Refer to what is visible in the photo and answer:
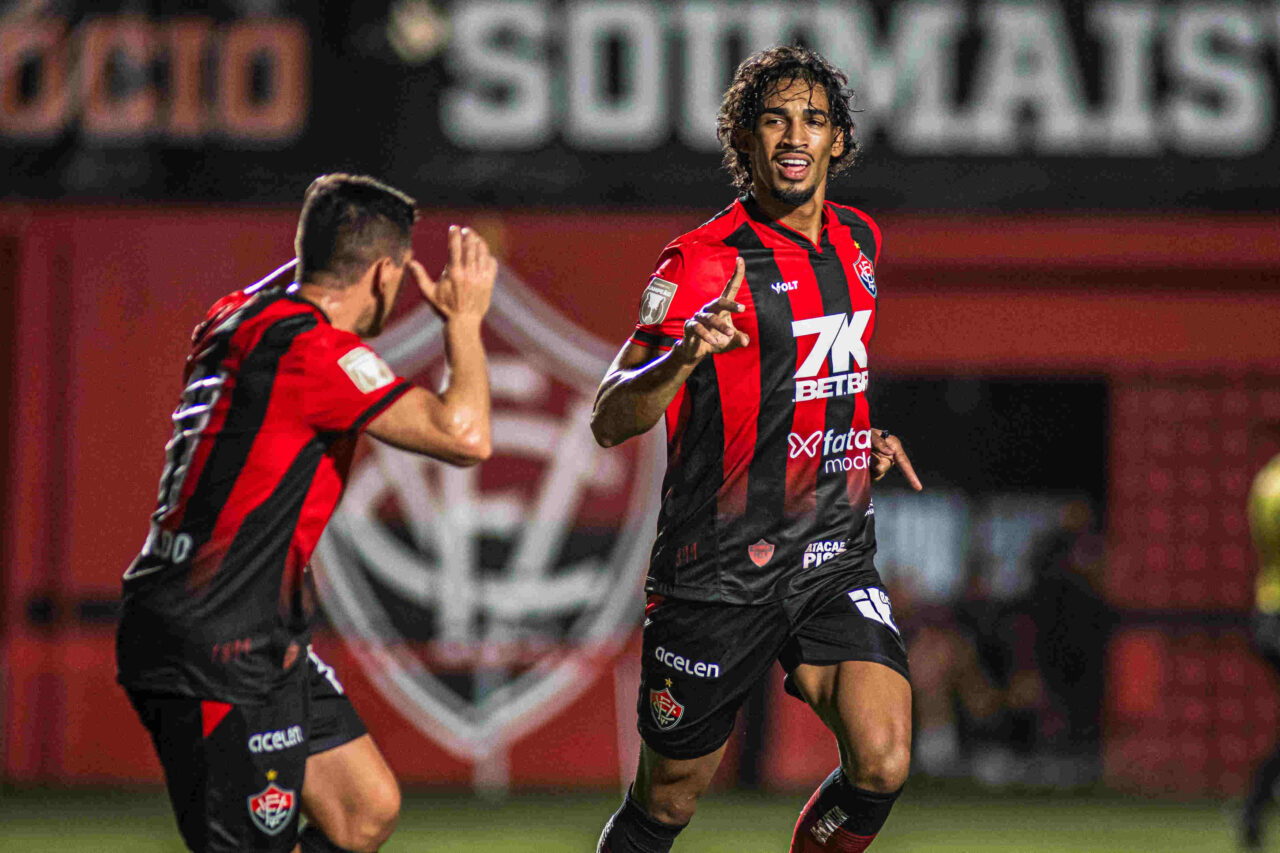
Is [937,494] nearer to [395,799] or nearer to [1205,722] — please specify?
[1205,722]

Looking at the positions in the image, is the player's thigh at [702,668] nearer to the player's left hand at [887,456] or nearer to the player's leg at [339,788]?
the player's left hand at [887,456]

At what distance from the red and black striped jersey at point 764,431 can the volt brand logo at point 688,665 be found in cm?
17

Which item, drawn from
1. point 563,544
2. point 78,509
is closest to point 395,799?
point 563,544

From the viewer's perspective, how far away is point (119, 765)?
33.7 ft

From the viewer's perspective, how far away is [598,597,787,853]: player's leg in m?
4.72

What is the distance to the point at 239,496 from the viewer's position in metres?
4.03

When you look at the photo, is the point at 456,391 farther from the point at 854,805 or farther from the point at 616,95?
the point at 616,95

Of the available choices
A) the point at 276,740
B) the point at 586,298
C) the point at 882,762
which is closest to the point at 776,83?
the point at 882,762

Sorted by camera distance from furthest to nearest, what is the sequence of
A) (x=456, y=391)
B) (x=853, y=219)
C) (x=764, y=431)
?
(x=853, y=219)
(x=764, y=431)
(x=456, y=391)

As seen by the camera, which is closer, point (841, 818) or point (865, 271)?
point (841, 818)

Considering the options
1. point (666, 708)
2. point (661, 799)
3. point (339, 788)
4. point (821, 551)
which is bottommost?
point (661, 799)

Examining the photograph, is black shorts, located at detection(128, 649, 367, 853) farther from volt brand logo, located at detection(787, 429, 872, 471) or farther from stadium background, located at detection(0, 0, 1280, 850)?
stadium background, located at detection(0, 0, 1280, 850)

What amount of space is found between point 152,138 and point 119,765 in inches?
150

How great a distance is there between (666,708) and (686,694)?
8 cm
